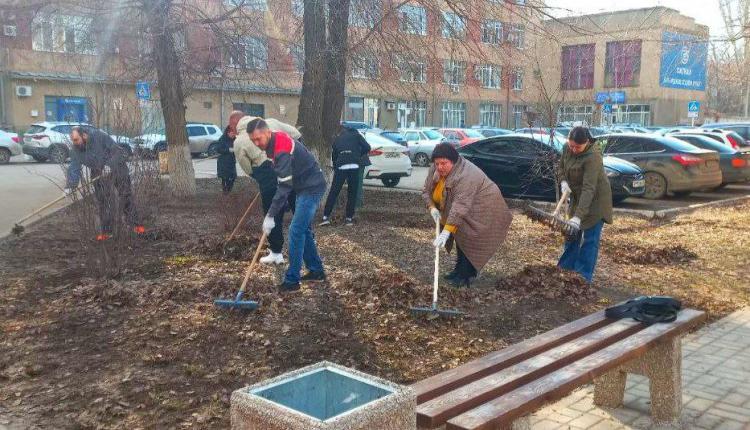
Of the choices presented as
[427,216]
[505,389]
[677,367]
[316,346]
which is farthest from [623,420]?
[427,216]

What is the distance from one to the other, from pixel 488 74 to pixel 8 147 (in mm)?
18845

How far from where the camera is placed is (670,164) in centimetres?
1489

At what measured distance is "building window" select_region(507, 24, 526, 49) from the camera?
1222 centimetres

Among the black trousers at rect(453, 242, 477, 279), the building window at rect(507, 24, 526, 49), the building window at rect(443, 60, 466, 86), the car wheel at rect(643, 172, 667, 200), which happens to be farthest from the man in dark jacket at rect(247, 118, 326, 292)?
the car wheel at rect(643, 172, 667, 200)

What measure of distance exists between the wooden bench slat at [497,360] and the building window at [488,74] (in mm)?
9781

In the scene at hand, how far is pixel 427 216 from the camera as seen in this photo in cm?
A: 1162

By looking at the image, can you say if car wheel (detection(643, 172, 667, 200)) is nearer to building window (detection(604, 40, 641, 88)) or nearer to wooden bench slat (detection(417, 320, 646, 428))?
building window (detection(604, 40, 641, 88))

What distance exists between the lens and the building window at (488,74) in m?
13.6

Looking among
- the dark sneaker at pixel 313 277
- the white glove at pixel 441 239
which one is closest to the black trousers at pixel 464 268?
the white glove at pixel 441 239

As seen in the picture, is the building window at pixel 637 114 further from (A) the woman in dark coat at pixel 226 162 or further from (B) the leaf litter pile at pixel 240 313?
(B) the leaf litter pile at pixel 240 313

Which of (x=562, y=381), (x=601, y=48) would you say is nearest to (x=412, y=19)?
(x=601, y=48)

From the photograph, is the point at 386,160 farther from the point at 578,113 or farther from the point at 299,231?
the point at 299,231

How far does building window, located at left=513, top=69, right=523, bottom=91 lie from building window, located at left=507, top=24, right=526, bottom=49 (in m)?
1.07

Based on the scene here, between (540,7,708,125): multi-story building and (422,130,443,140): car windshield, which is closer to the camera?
(540,7,708,125): multi-story building
